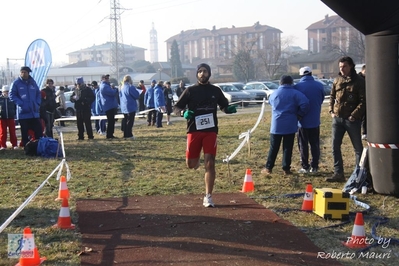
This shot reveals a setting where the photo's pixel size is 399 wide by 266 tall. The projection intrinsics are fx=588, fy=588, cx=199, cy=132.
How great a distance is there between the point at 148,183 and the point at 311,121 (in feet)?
10.0

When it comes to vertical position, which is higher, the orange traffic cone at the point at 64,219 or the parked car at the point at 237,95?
the parked car at the point at 237,95

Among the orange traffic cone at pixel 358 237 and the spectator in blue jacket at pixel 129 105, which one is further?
the spectator in blue jacket at pixel 129 105

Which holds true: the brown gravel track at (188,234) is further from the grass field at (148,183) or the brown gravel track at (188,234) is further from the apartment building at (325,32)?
the apartment building at (325,32)

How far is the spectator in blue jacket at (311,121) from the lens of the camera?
10.3 metres

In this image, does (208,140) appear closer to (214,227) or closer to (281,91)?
(214,227)

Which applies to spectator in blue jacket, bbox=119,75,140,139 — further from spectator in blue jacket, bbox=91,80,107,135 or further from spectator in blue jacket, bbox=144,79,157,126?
spectator in blue jacket, bbox=144,79,157,126

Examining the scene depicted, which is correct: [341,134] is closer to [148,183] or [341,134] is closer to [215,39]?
[148,183]

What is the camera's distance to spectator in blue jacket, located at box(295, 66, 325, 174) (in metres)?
10.3

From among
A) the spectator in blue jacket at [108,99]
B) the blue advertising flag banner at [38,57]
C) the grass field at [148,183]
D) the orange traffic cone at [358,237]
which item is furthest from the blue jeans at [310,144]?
the blue advertising flag banner at [38,57]

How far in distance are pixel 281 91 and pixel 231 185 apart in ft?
6.05

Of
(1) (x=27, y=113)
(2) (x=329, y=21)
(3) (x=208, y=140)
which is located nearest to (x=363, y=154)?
(3) (x=208, y=140)

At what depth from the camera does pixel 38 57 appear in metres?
19.5

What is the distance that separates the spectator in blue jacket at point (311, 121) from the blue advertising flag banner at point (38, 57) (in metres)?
11.3

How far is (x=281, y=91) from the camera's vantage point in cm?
1002
